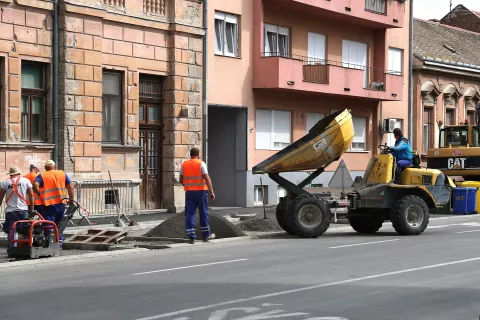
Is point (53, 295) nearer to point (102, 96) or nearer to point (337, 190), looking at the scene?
point (337, 190)

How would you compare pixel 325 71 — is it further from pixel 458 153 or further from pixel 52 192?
pixel 52 192

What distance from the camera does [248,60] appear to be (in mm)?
33500

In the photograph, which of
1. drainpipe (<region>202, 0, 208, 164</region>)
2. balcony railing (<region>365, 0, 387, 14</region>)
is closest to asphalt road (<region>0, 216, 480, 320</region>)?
drainpipe (<region>202, 0, 208, 164</region>)

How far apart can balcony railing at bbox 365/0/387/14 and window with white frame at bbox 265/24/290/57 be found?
453 cm

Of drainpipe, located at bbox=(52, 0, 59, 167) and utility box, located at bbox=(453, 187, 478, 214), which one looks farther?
utility box, located at bbox=(453, 187, 478, 214)

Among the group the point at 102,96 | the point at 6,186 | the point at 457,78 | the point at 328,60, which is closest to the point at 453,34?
the point at 457,78

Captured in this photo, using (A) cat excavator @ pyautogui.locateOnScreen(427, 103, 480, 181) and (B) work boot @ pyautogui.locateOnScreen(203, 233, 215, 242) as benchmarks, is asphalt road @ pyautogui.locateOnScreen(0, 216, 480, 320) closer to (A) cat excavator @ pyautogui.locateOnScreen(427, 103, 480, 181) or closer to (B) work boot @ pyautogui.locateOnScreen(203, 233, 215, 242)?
(B) work boot @ pyautogui.locateOnScreen(203, 233, 215, 242)

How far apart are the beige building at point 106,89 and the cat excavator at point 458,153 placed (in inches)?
320

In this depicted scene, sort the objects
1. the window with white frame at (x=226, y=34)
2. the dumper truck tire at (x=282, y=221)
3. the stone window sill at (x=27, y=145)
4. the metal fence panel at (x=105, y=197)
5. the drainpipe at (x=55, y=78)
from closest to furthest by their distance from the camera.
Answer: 1. the dumper truck tire at (x=282, y=221)
2. the stone window sill at (x=27, y=145)
3. the drainpipe at (x=55, y=78)
4. the metal fence panel at (x=105, y=197)
5. the window with white frame at (x=226, y=34)

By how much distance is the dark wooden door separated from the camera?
29406mm

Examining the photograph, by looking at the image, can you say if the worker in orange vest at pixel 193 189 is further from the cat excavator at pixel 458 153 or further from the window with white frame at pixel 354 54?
the window with white frame at pixel 354 54

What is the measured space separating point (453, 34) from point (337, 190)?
30997 mm

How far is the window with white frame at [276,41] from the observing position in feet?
113

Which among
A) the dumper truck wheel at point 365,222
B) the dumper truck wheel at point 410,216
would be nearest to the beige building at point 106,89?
the dumper truck wheel at point 365,222
